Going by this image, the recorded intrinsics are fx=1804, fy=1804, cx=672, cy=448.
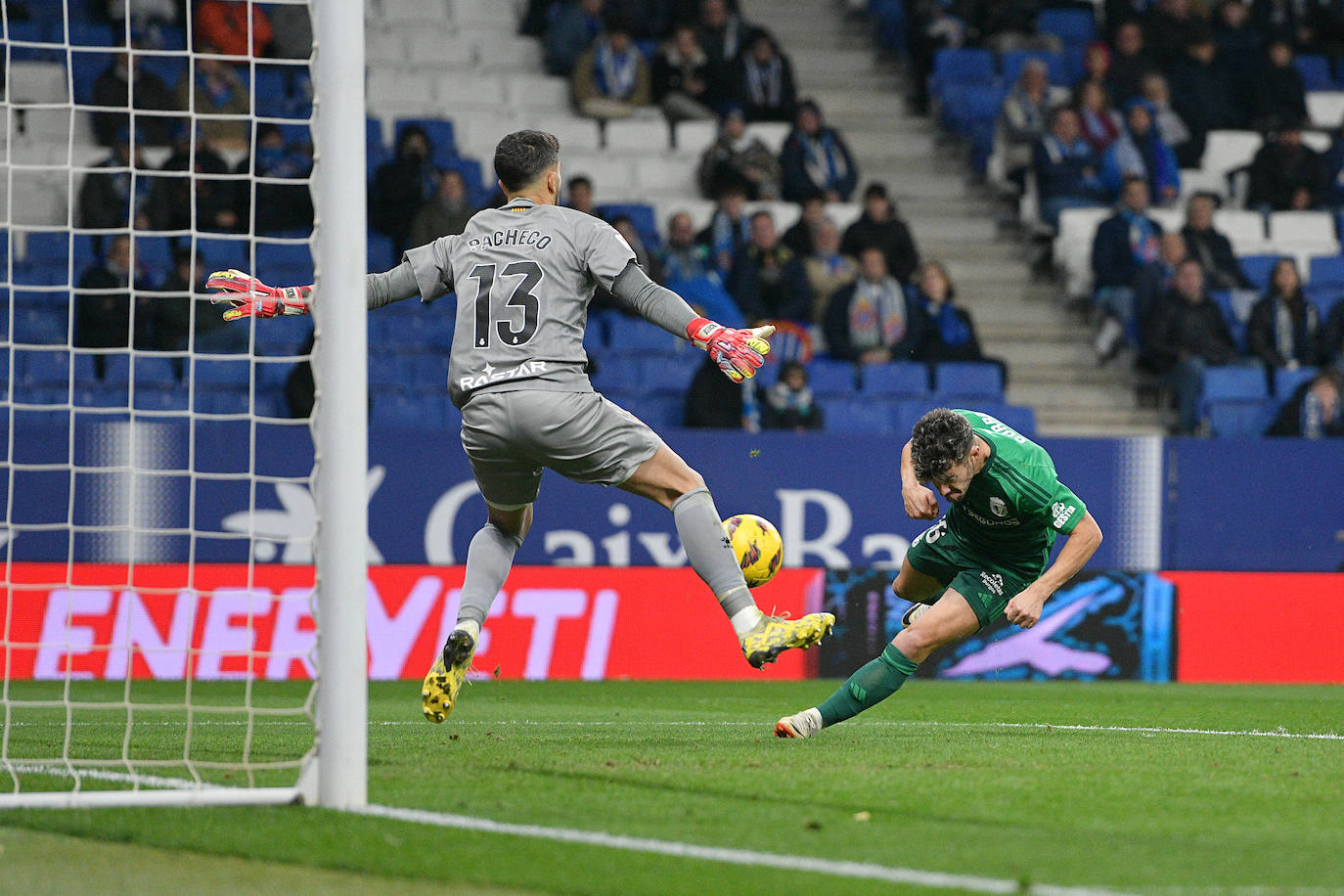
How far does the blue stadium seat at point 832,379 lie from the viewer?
13664mm

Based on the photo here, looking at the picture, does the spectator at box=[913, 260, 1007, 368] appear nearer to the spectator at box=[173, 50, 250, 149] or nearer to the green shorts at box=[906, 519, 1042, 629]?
the spectator at box=[173, 50, 250, 149]

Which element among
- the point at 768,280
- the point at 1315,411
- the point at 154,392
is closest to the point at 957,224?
the point at 768,280

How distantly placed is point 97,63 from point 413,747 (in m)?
9.89

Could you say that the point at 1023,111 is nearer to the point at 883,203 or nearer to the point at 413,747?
the point at 883,203

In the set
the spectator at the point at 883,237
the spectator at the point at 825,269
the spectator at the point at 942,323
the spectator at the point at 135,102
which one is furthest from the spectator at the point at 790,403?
the spectator at the point at 135,102

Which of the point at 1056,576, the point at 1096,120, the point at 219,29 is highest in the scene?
the point at 219,29

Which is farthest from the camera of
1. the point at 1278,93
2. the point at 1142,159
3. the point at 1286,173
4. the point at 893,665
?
the point at 1278,93

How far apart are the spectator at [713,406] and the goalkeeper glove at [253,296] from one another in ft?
23.0

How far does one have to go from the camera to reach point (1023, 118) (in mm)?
16719

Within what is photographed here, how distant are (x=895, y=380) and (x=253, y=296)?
27.4ft

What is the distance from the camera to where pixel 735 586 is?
5.97 meters

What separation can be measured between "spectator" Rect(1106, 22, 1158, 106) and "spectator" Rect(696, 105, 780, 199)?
3903mm

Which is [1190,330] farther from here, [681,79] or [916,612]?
[916,612]

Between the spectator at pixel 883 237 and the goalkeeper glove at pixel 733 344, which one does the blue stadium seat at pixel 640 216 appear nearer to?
the spectator at pixel 883 237
